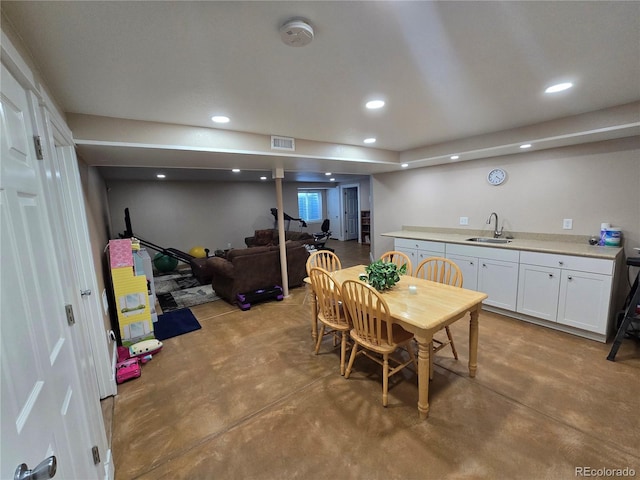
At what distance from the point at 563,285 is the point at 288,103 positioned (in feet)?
10.9

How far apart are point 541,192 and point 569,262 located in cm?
108

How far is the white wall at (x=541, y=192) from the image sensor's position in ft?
9.55

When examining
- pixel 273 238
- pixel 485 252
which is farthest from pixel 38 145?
pixel 273 238

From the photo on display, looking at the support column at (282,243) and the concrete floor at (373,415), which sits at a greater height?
the support column at (282,243)

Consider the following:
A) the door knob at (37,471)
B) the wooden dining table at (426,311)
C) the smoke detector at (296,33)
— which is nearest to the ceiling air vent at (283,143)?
the smoke detector at (296,33)

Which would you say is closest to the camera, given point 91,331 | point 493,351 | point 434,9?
point 434,9

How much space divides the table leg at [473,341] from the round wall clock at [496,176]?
249 centimetres

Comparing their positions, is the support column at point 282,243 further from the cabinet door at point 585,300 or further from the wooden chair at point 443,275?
the cabinet door at point 585,300

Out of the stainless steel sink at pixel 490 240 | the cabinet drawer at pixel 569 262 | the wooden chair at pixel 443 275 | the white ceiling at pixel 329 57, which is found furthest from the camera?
the stainless steel sink at pixel 490 240

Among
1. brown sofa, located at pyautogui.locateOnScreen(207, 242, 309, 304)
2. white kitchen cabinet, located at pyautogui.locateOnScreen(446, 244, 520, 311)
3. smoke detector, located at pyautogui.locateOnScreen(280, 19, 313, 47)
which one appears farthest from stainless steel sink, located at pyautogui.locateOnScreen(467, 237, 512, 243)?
smoke detector, located at pyautogui.locateOnScreen(280, 19, 313, 47)

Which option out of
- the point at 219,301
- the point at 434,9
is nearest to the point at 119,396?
the point at 219,301

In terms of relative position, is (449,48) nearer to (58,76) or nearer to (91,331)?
(58,76)

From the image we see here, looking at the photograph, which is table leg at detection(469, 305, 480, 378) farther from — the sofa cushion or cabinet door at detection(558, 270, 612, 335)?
the sofa cushion

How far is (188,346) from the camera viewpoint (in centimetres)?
302
